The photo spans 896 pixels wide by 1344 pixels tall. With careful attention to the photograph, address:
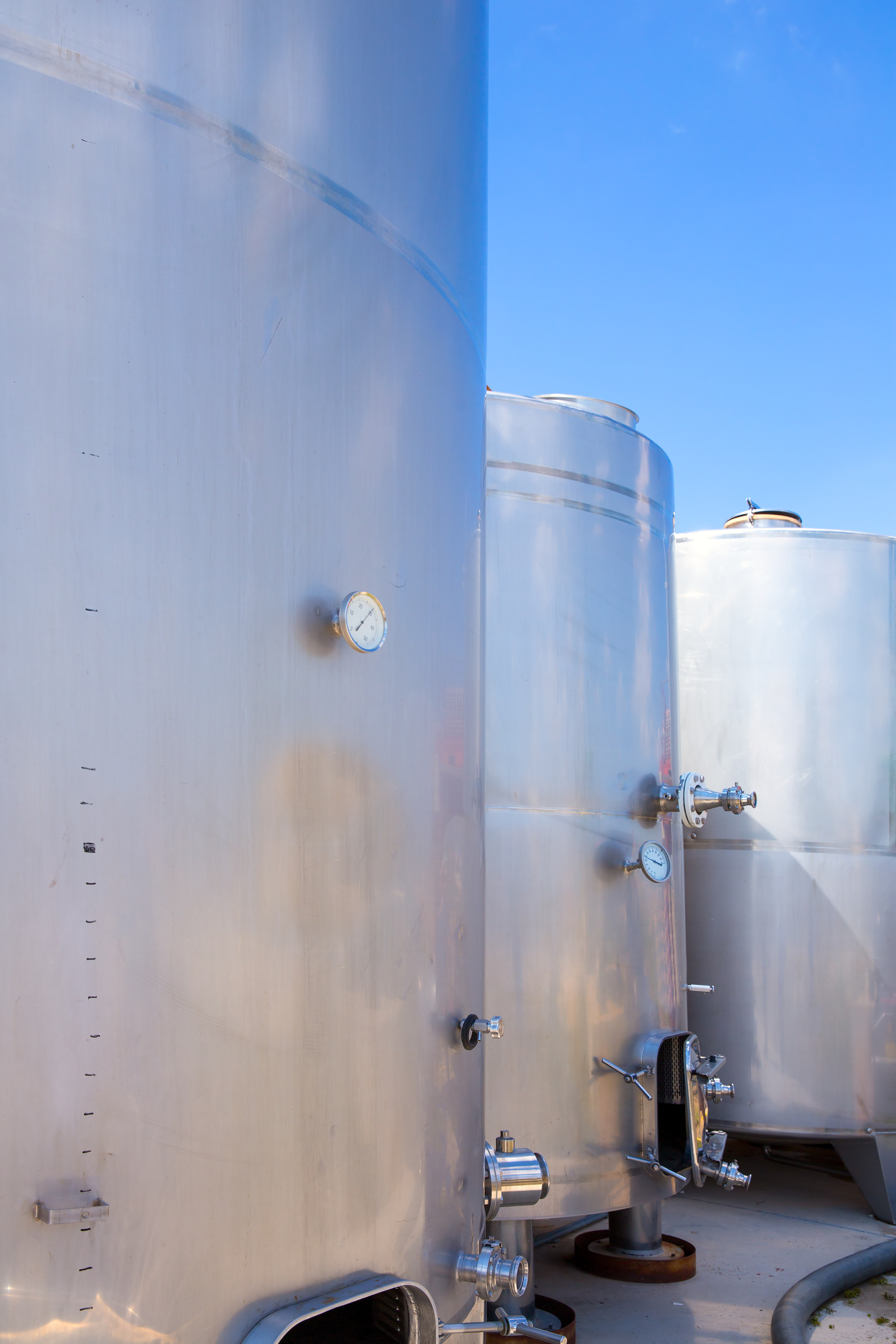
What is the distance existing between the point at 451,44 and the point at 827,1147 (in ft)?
32.8

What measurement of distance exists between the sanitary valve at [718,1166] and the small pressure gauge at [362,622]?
4.60 m

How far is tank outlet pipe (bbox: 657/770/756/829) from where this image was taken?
624cm

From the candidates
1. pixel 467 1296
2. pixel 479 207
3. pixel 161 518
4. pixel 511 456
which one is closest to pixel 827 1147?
pixel 511 456

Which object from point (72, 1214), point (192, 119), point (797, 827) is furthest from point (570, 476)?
point (72, 1214)

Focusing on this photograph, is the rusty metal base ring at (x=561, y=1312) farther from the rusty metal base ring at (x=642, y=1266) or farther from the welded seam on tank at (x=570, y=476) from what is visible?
the welded seam on tank at (x=570, y=476)

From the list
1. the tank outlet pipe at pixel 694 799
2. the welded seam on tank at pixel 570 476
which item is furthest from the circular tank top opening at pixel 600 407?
the tank outlet pipe at pixel 694 799

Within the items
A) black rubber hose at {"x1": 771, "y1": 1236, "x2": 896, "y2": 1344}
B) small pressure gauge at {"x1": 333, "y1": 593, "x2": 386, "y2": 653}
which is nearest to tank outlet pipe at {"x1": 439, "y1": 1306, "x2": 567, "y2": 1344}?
small pressure gauge at {"x1": 333, "y1": 593, "x2": 386, "y2": 653}

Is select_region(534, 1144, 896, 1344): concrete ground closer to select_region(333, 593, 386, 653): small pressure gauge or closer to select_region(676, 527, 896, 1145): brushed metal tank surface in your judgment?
select_region(676, 527, 896, 1145): brushed metal tank surface

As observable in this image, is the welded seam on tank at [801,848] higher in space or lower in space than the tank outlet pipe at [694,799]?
lower

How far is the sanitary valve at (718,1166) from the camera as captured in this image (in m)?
6.12

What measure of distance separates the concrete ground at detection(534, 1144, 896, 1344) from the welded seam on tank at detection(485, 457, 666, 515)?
4.37m

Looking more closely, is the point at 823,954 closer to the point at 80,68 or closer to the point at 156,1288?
the point at 156,1288

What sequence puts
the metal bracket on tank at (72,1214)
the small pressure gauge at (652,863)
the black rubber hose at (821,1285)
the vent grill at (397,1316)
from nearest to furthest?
the metal bracket on tank at (72,1214), the vent grill at (397,1316), the black rubber hose at (821,1285), the small pressure gauge at (652,863)

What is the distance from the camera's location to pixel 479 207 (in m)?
3.57
